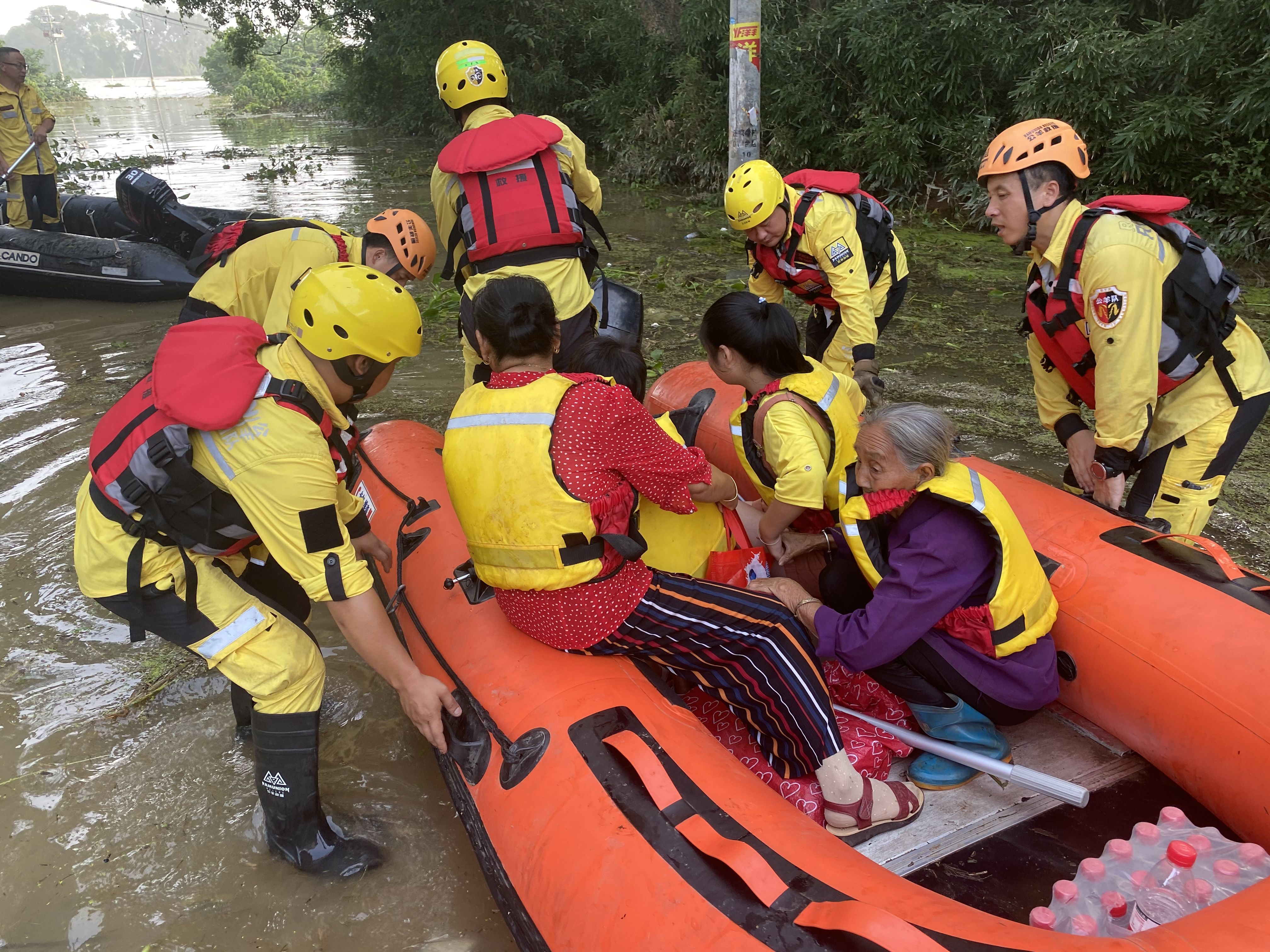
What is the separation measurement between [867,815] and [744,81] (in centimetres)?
592

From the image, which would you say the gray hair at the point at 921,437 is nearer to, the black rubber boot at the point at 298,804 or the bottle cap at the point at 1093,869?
the bottle cap at the point at 1093,869

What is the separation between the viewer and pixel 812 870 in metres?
1.66

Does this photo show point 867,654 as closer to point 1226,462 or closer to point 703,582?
point 703,582

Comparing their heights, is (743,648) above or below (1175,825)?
above

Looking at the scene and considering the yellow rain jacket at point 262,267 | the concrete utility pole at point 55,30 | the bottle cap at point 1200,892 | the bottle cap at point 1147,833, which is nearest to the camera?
the bottle cap at point 1200,892

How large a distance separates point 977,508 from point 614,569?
3.03 ft

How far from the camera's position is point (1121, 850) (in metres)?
1.95

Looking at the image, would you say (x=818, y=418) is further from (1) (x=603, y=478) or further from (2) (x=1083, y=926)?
(2) (x=1083, y=926)

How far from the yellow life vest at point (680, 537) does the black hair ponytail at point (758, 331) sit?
1.24 feet

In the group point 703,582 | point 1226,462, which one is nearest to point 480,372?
point 703,582

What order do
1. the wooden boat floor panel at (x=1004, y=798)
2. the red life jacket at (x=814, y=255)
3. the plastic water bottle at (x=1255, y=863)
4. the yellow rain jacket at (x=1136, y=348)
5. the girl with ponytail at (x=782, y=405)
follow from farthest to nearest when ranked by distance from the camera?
the red life jacket at (x=814, y=255) → the girl with ponytail at (x=782, y=405) → the yellow rain jacket at (x=1136, y=348) → the wooden boat floor panel at (x=1004, y=798) → the plastic water bottle at (x=1255, y=863)

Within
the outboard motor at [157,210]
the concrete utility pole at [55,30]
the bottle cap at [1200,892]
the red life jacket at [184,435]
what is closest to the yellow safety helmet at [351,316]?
the red life jacket at [184,435]

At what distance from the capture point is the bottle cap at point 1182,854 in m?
1.79

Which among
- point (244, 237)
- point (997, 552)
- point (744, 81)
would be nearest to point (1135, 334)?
point (997, 552)
